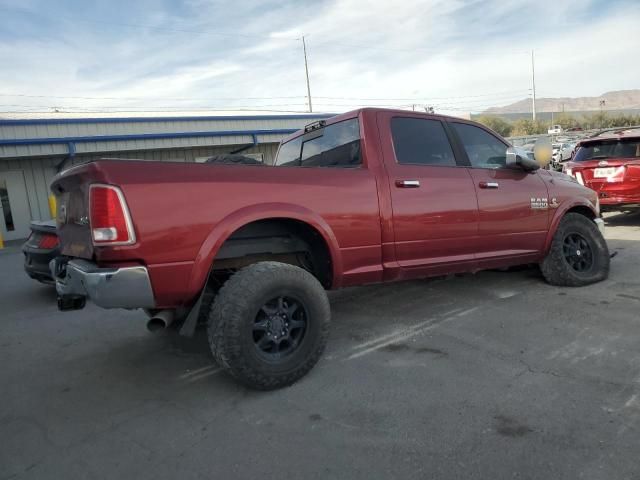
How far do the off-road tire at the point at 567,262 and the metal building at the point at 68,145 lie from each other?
1122cm

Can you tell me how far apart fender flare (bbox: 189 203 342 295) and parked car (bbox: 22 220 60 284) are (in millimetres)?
3753

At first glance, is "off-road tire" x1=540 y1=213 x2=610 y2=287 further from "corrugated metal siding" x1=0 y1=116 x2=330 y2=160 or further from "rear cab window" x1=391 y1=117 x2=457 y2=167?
"corrugated metal siding" x1=0 y1=116 x2=330 y2=160

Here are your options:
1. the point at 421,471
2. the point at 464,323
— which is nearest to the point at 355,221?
the point at 464,323

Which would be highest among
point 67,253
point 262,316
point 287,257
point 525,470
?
point 67,253

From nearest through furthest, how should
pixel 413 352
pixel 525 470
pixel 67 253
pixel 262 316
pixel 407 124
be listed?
pixel 525 470 → pixel 262 316 → pixel 67 253 → pixel 413 352 → pixel 407 124

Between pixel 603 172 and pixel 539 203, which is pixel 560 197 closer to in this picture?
pixel 539 203

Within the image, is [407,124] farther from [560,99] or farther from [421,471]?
[560,99]

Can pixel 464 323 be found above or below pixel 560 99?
below

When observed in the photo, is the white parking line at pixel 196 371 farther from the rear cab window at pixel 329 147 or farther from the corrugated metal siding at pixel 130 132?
the corrugated metal siding at pixel 130 132

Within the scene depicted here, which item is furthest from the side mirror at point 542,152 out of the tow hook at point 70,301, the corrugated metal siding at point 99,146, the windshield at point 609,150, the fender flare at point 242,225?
the corrugated metal siding at point 99,146

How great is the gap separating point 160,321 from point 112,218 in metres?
0.75

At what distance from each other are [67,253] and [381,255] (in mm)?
2287

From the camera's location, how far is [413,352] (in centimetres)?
363

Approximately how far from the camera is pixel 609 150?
897 centimetres
